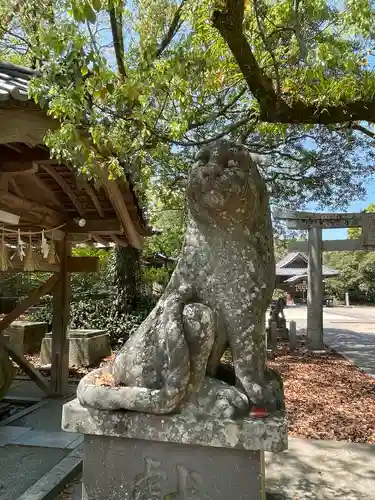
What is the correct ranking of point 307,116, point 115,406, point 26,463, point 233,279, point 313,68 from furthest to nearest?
point 26,463
point 307,116
point 313,68
point 233,279
point 115,406

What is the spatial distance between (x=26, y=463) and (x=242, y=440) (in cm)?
329

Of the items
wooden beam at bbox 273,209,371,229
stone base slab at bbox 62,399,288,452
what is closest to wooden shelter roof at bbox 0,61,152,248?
stone base slab at bbox 62,399,288,452

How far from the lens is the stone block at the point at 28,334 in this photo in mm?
10992

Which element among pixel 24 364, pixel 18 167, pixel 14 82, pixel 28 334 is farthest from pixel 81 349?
pixel 14 82

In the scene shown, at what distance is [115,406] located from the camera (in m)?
2.16

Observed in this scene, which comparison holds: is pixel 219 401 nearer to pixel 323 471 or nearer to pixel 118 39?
pixel 323 471

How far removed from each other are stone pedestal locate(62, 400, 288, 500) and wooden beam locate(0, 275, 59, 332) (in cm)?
437

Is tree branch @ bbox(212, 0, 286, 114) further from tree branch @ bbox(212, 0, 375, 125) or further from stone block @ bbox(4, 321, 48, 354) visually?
stone block @ bbox(4, 321, 48, 354)

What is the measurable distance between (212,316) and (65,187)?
4083 mm

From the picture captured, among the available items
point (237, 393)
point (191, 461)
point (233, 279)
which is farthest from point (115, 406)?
point (233, 279)

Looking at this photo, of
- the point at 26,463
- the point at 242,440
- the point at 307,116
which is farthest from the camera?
the point at 26,463

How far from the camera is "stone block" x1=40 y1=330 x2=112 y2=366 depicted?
9.87 meters

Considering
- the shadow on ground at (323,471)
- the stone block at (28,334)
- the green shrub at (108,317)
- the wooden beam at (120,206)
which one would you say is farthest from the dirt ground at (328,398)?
the stone block at (28,334)

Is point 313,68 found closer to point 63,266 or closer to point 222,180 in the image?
point 222,180
